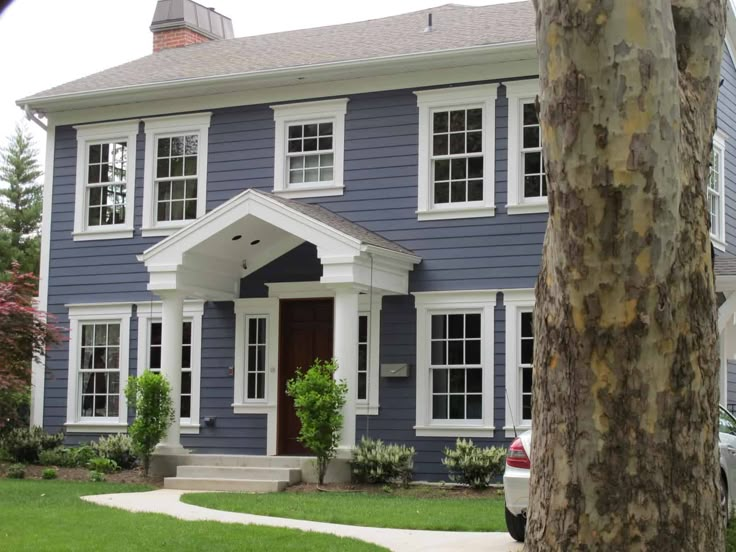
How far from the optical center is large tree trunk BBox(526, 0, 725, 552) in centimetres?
433

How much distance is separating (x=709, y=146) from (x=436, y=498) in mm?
10248

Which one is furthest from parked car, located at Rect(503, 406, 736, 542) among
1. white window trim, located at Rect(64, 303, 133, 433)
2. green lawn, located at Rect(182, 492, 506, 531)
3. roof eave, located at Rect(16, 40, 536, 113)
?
white window trim, located at Rect(64, 303, 133, 433)

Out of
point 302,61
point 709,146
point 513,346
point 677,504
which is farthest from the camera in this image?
point 302,61

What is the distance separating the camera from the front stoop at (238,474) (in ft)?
51.1

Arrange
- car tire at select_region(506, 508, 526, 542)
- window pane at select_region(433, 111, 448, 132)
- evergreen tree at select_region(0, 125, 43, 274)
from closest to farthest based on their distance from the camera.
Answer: car tire at select_region(506, 508, 526, 542) → window pane at select_region(433, 111, 448, 132) → evergreen tree at select_region(0, 125, 43, 274)

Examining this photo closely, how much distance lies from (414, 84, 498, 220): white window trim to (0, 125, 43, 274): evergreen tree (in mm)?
→ 26088

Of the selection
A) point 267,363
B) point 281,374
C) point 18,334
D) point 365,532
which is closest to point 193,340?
point 267,363

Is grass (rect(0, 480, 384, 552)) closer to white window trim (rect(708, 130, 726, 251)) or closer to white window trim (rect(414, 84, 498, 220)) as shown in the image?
white window trim (rect(414, 84, 498, 220))

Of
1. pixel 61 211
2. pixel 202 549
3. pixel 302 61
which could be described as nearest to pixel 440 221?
pixel 302 61

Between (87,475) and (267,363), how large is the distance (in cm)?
321

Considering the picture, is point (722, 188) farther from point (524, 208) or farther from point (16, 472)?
point (16, 472)

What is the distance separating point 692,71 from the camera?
4926 millimetres

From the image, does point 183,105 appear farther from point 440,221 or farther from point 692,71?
point 692,71

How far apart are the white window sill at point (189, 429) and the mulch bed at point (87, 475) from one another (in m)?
1.01
